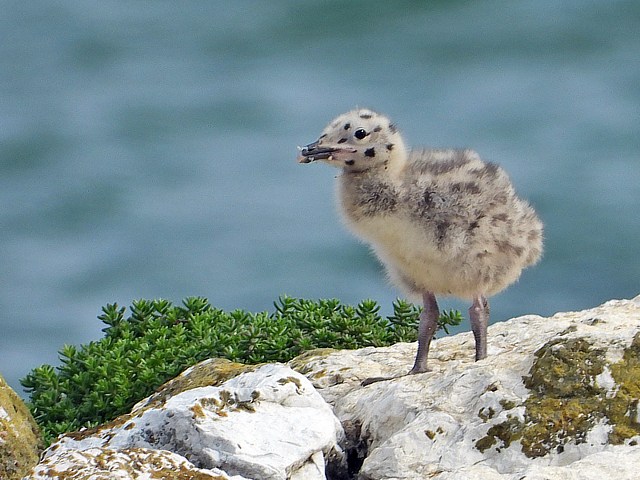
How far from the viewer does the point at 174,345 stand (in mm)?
8117

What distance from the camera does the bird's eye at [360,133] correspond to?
6.11 meters

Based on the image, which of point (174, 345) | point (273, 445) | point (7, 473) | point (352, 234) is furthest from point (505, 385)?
point (174, 345)

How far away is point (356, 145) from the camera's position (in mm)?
6117

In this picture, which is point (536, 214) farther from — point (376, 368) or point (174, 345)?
point (174, 345)

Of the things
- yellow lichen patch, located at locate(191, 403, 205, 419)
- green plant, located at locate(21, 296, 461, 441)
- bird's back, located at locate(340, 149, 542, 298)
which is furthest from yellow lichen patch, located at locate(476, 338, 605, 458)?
green plant, located at locate(21, 296, 461, 441)

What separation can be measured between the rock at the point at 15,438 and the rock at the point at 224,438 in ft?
2.60

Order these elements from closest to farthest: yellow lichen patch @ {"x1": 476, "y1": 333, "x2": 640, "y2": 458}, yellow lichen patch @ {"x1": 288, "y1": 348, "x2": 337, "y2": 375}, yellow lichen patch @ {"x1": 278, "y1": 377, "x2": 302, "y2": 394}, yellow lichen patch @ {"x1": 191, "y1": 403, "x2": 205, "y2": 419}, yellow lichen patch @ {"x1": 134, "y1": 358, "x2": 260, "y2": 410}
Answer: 1. yellow lichen patch @ {"x1": 476, "y1": 333, "x2": 640, "y2": 458}
2. yellow lichen patch @ {"x1": 191, "y1": 403, "x2": 205, "y2": 419}
3. yellow lichen patch @ {"x1": 278, "y1": 377, "x2": 302, "y2": 394}
4. yellow lichen patch @ {"x1": 134, "y1": 358, "x2": 260, "y2": 410}
5. yellow lichen patch @ {"x1": 288, "y1": 348, "x2": 337, "y2": 375}

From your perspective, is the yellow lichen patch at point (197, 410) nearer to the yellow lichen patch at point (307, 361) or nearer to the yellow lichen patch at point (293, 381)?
the yellow lichen patch at point (293, 381)

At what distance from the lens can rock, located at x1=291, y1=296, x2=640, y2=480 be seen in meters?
4.61

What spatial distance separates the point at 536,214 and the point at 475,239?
0.71 metres

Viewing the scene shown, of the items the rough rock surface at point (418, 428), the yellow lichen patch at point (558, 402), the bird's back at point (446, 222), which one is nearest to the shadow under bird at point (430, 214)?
the bird's back at point (446, 222)

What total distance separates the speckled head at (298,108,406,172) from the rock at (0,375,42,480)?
2.02 meters

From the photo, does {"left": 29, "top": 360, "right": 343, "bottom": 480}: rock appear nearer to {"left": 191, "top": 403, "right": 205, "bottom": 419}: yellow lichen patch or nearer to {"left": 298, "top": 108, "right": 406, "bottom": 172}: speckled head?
{"left": 191, "top": 403, "right": 205, "bottom": 419}: yellow lichen patch

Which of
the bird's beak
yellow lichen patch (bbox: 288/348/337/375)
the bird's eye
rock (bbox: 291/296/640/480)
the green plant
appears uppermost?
the bird's eye
